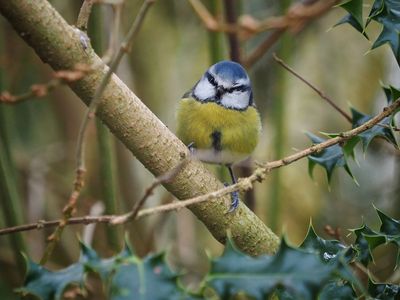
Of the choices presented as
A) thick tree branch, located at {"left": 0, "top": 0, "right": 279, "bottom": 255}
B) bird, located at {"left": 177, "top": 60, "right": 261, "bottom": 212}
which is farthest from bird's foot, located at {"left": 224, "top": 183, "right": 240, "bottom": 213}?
bird, located at {"left": 177, "top": 60, "right": 261, "bottom": 212}

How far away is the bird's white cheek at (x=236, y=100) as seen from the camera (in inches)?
90.9

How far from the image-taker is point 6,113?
2.02m

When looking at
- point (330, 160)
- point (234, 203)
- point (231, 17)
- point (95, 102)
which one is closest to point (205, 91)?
point (231, 17)

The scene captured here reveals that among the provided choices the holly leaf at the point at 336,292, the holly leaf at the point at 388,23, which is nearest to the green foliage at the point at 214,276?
the holly leaf at the point at 336,292

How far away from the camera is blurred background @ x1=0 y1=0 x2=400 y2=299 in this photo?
2736 millimetres

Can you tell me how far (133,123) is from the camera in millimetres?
1266


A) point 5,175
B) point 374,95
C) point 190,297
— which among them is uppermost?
point 374,95

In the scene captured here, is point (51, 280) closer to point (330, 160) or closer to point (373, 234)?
point (373, 234)

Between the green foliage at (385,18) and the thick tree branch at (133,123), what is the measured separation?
0.48 metres

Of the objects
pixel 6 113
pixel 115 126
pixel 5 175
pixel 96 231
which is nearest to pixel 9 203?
pixel 5 175

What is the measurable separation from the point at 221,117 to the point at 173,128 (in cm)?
95

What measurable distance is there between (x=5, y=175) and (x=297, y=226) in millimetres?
1592

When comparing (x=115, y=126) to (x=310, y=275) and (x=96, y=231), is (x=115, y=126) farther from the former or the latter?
(x=96, y=231)

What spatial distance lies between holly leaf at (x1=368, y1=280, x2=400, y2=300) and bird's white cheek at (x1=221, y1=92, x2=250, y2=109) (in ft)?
3.75
